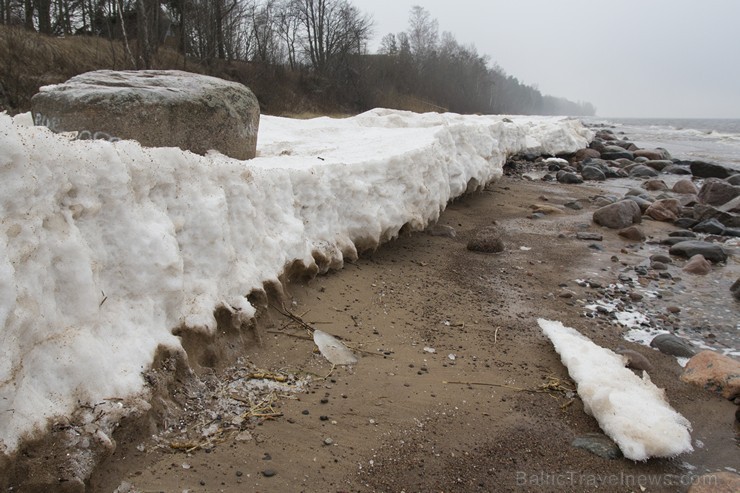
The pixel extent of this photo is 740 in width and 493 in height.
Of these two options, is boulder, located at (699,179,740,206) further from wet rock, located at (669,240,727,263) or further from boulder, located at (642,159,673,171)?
boulder, located at (642,159,673,171)

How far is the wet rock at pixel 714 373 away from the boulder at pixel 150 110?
435cm

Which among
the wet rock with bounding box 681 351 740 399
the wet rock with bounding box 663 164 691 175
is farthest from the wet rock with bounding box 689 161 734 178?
the wet rock with bounding box 681 351 740 399

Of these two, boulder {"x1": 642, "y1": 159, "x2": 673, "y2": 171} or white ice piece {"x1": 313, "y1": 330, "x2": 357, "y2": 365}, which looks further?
boulder {"x1": 642, "y1": 159, "x2": 673, "y2": 171}

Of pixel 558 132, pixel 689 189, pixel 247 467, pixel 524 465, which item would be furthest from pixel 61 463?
pixel 558 132

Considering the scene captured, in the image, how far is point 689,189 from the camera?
1305cm

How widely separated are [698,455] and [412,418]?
5.25 feet

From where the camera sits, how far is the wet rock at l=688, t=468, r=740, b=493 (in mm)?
2658

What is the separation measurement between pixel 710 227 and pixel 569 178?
461 centimetres

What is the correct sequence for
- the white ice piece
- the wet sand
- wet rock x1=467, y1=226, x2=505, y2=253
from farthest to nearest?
wet rock x1=467, y1=226, x2=505, y2=253, the white ice piece, the wet sand

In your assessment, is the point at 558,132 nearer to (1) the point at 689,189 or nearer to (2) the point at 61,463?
(1) the point at 689,189

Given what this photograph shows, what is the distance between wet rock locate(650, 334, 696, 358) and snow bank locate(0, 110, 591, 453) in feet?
8.84

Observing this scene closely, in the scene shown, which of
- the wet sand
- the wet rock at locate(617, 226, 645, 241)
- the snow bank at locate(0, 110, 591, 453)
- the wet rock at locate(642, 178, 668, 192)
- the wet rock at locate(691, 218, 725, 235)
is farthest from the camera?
the wet rock at locate(642, 178, 668, 192)

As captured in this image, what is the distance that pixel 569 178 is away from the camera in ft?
44.1

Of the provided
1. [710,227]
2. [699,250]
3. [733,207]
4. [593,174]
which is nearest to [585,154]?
[593,174]
